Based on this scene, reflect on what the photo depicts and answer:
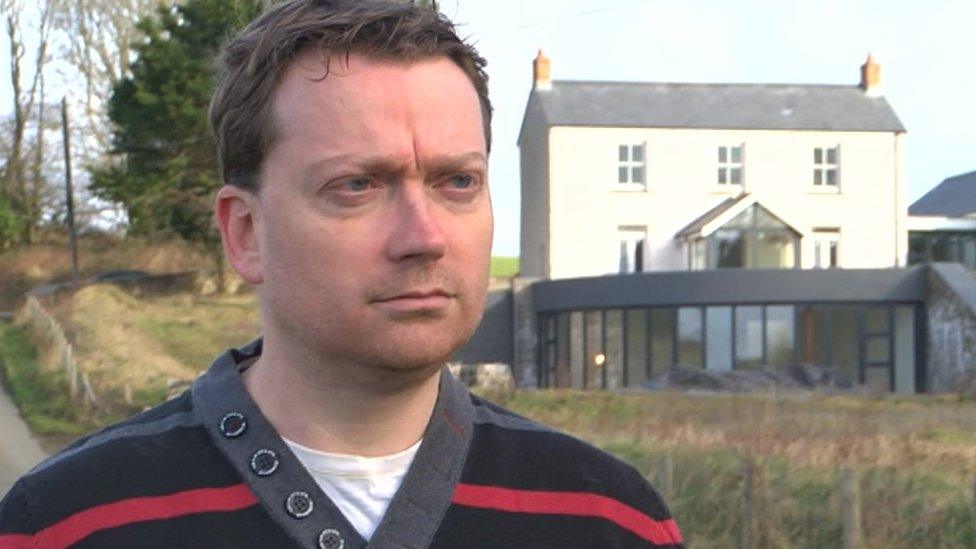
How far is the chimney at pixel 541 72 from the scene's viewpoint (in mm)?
46125

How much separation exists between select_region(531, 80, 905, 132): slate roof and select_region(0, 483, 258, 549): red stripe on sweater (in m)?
42.4

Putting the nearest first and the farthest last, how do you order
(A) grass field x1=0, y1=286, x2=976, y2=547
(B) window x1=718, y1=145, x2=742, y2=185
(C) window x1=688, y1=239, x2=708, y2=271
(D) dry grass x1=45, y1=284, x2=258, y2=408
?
1. (A) grass field x1=0, y1=286, x2=976, y2=547
2. (D) dry grass x1=45, y1=284, x2=258, y2=408
3. (C) window x1=688, y1=239, x2=708, y2=271
4. (B) window x1=718, y1=145, x2=742, y2=185

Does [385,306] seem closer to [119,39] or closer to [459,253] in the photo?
[459,253]

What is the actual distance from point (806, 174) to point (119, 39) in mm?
22907

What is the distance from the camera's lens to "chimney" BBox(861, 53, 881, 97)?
4647cm

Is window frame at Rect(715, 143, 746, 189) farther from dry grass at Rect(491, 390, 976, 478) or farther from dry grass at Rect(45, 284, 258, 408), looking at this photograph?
dry grass at Rect(491, 390, 976, 478)

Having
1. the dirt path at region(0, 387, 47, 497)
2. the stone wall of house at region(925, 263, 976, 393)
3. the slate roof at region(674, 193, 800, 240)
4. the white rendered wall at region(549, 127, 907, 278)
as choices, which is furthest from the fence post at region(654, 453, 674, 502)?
the white rendered wall at region(549, 127, 907, 278)

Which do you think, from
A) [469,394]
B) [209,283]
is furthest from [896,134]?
[469,394]

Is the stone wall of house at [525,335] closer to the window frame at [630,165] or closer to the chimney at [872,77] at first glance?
the window frame at [630,165]

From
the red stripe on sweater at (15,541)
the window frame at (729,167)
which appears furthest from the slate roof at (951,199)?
the red stripe on sweater at (15,541)

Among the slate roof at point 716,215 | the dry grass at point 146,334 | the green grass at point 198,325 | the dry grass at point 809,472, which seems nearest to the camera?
the dry grass at point 809,472

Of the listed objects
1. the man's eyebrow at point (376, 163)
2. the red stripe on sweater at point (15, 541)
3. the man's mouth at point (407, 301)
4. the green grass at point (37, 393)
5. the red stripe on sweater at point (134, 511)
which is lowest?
the green grass at point (37, 393)

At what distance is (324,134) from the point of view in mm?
2154

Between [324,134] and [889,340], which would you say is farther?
[889,340]
